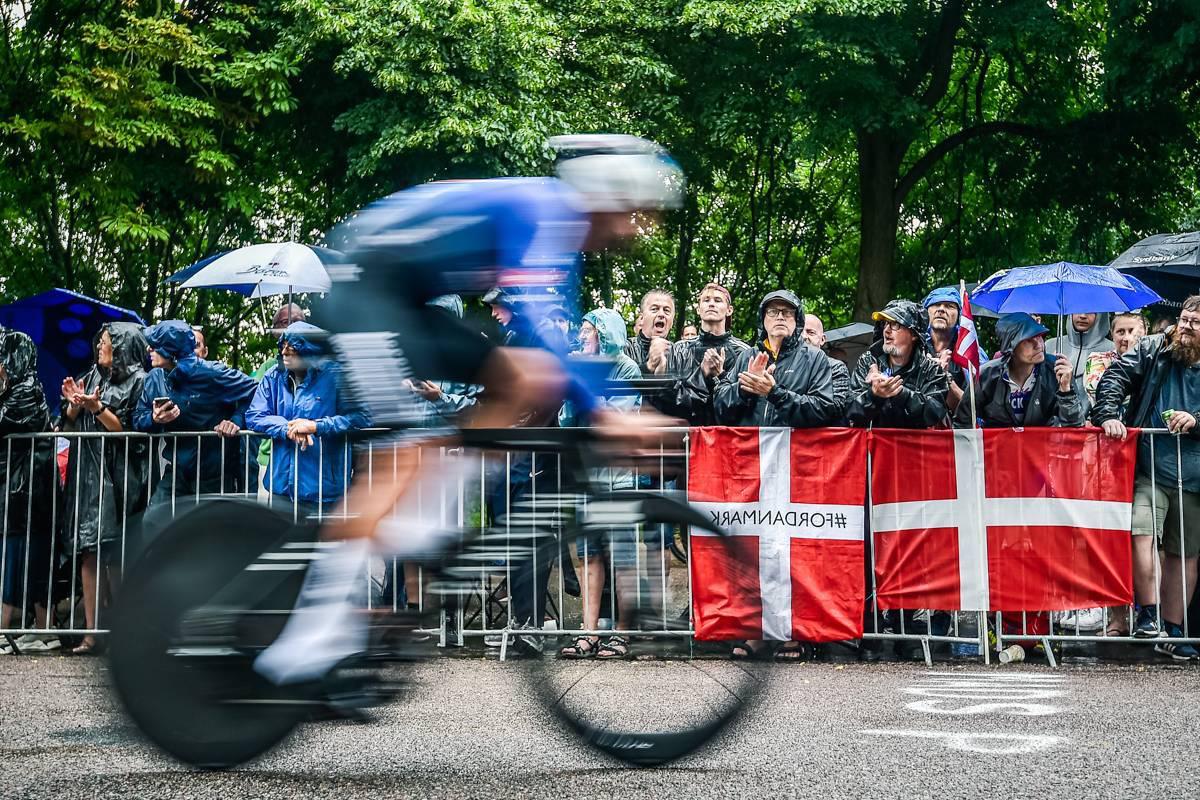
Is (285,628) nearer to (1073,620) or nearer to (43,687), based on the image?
(43,687)

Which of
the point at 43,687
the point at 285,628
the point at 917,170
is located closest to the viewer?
the point at 285,628

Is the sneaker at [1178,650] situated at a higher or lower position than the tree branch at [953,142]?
lower

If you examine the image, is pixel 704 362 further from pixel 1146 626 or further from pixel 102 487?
pixel 102 487

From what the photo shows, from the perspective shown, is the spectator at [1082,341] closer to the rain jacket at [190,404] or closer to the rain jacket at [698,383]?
the rain jacket at [698,383]

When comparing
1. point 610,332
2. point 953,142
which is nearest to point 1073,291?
point 610,332

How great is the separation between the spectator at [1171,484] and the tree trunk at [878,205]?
12.5 metres

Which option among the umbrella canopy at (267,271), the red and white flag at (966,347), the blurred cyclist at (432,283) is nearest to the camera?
the blurred cyclist at (432,283)

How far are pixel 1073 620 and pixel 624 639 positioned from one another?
18.5 ft

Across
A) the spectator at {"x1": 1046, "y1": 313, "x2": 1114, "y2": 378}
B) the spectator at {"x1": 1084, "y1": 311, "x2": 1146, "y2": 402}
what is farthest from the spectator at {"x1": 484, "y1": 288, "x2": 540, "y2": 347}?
the spectator at {"x1": 1046, "y1": 313, "x2": 1114, "y2": 378}

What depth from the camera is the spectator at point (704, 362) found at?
368 inches

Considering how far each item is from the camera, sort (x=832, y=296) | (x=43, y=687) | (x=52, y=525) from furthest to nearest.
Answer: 1. (x=832, y=296)
2. (x=52, y=525)
3. (x=43, y=687)

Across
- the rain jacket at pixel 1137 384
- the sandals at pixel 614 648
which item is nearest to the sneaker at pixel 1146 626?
the rain jacket at pixel 1137 384

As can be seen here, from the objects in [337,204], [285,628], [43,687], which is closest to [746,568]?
[285,628]

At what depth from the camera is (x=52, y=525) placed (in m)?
9.34
